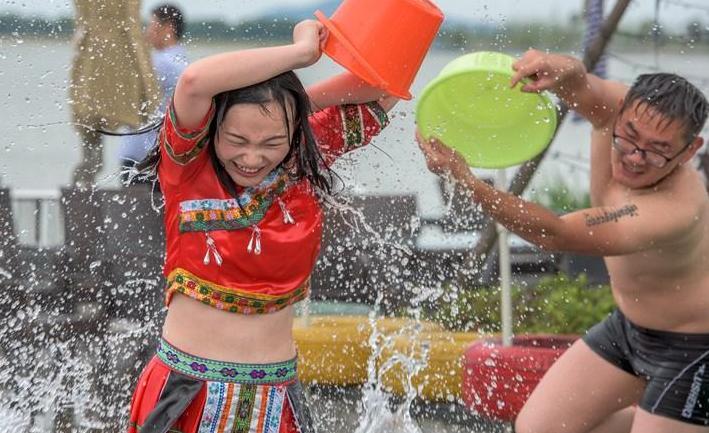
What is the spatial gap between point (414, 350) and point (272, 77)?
238 cm

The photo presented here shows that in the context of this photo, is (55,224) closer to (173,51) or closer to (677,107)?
(173,51)

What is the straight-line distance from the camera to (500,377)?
455cm

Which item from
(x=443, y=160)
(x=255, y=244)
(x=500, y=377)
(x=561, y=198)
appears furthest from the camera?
(x=561, y=198)

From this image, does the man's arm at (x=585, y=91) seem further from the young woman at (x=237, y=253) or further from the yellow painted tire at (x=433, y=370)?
the yellow painted tire at (x=433, y=370)

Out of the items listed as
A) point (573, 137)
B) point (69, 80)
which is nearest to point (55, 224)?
point (69, 80)

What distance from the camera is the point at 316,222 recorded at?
296 cm

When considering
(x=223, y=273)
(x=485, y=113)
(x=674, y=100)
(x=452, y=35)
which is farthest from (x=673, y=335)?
(x=452, y=35)

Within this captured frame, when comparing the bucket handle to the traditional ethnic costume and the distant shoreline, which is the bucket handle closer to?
the traditional ethnic costume

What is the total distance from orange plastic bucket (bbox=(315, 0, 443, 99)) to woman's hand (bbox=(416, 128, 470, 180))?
18.1 inches

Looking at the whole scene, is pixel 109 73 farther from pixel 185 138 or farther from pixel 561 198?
pixel 561 198

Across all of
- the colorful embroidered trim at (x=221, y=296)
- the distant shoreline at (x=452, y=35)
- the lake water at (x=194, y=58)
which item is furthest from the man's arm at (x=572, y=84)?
the distant shoreline at (x=452, y=35)

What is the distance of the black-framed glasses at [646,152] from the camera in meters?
3.51

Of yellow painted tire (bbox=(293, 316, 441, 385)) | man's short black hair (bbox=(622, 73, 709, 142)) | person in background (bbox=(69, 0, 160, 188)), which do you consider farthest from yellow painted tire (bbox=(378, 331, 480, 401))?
man's short black hair (bbox=(622, 73, 709, 142))

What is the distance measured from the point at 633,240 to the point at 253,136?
4.09ft
